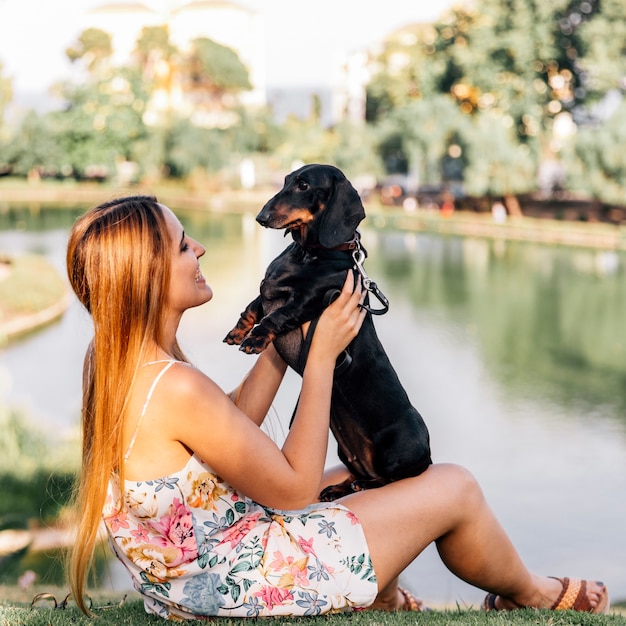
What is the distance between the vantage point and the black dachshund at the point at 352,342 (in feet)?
6.34

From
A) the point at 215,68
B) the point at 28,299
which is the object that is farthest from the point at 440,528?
the point at 215,68

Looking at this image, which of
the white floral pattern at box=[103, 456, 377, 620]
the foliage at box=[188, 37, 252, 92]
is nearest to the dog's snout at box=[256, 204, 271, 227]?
the white floral pattern at box=[103, 456, 377, 620]

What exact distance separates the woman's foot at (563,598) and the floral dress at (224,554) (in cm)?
49

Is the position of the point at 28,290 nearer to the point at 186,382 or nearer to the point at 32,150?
the point at 186,382

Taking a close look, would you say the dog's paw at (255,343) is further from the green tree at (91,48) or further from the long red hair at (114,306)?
the green tree at (91,48)

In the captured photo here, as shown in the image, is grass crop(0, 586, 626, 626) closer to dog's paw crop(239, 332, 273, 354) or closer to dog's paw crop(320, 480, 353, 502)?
dog's paw crop(320, 480, 353, 502)

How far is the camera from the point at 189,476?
1.72 metres

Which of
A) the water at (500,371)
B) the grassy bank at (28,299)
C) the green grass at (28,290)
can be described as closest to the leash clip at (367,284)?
the water at (500,371)

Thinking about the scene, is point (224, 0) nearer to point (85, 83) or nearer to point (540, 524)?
point (85, 83)

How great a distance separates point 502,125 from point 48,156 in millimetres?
16524

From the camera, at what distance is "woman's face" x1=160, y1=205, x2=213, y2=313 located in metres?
1.77

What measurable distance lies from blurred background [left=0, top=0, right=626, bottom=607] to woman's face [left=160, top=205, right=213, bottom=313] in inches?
9.3

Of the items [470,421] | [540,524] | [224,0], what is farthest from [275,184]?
[540,524]

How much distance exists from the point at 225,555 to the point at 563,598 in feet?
2.82
